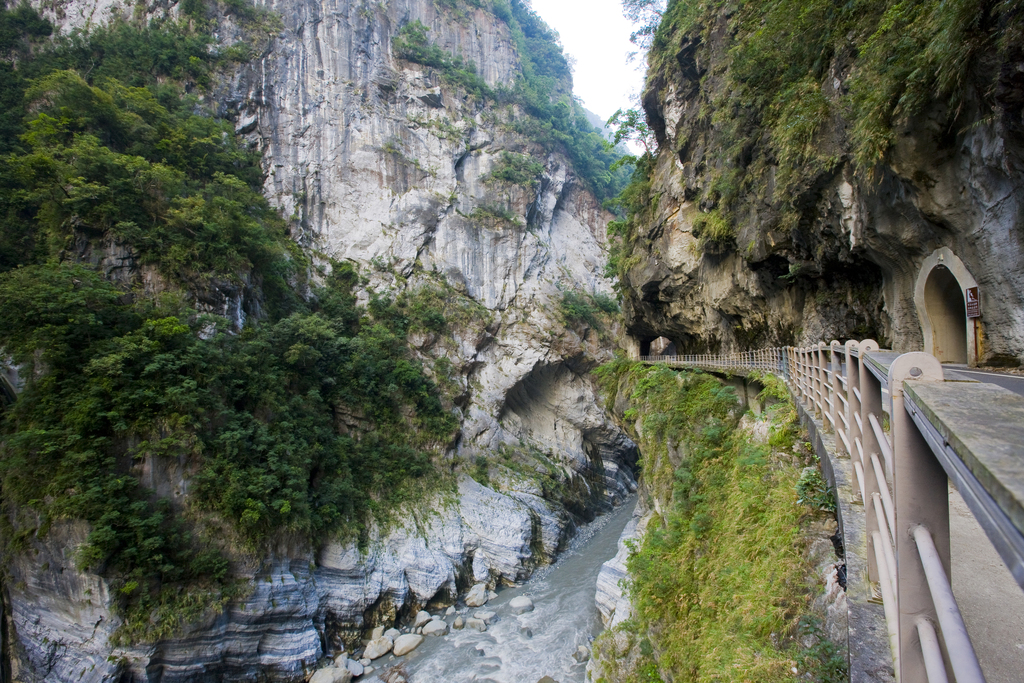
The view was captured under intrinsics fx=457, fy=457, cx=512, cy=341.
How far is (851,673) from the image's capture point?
1.77 metres

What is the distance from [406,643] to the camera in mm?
11969

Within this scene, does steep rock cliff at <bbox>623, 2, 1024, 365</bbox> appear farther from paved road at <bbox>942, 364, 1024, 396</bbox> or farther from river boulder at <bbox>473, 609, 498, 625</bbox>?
river boulder at <bbox>473, 609, 498, 625</bbox>

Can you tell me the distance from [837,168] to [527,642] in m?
12.4

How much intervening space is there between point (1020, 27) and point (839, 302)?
21.3 feet

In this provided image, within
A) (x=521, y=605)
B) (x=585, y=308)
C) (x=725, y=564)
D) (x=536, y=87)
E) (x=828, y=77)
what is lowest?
(x=521, y=605)

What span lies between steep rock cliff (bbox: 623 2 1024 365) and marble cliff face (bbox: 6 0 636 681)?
422 inches

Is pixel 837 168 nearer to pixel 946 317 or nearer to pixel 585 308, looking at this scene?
pixel 946 317

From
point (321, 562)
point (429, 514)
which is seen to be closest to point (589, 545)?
point (429, 514)

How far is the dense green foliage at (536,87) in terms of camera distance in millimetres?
28078

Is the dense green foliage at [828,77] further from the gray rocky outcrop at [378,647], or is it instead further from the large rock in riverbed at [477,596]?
the gray rocky outcrop at [378,647]

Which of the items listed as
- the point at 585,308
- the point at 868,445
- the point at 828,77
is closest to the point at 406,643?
the point at 868,445

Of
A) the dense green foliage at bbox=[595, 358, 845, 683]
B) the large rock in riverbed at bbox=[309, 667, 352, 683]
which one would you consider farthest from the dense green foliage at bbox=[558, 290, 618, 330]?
the large rock in riverbed at bbox=[309, 667, 352, 683]

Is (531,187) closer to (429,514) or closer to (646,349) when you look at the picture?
(646,349)

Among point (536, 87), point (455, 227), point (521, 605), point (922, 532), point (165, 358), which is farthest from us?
point (536, 87)
